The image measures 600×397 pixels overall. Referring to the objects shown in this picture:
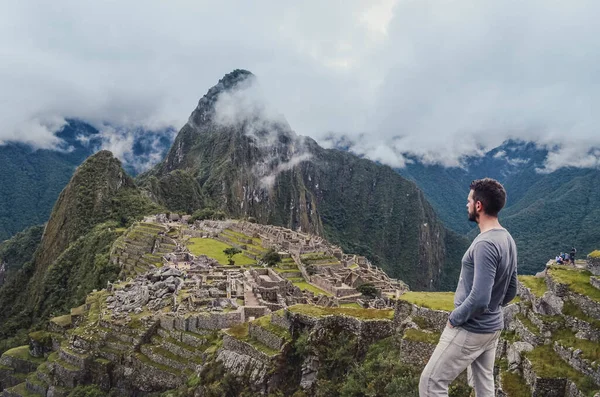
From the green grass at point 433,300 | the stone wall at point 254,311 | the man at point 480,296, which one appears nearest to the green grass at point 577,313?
the green grass at point 433,300

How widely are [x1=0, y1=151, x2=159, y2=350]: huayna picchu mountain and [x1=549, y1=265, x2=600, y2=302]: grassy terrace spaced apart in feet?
151

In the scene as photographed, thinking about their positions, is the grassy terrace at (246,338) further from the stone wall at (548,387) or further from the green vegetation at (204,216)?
the green vegetation at (204,216)

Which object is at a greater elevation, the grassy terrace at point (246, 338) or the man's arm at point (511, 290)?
the man's arm at point (511, 290)

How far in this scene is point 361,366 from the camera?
11.4 meters

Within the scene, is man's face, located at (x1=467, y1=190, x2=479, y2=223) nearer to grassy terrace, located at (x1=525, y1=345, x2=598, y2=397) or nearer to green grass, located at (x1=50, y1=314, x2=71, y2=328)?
grassy terrace, located at (x1=525, y1=345, x2=598, y2=397)

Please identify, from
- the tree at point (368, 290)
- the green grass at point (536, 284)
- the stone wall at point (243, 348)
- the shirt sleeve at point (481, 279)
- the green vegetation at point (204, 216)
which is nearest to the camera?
the shirt sleeve at point (481, 279)

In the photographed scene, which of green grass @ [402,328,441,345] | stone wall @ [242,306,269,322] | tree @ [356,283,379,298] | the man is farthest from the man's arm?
tree @ [356,283,379,298]

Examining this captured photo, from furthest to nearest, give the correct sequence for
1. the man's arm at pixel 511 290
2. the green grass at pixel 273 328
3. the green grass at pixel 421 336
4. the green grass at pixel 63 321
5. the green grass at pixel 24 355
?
the green grass at pixel 63 321 → the green grass at pixel 24 355 → the green grass at pixel 273 328 → the green grass at pixel 421 336 → the man's arm at pixel 511 290

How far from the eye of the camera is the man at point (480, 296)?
5.07m

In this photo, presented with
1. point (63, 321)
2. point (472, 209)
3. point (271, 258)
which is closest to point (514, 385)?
point (472, 209)

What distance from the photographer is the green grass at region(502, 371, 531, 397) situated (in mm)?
8227

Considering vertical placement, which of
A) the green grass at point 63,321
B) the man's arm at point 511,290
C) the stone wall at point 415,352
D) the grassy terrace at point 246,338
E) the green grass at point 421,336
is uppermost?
the man's arm at point 511,290

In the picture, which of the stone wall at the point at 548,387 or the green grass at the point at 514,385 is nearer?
the stone wall at the point at 548,387

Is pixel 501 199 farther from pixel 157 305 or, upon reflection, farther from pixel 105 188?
pixel 105 188
